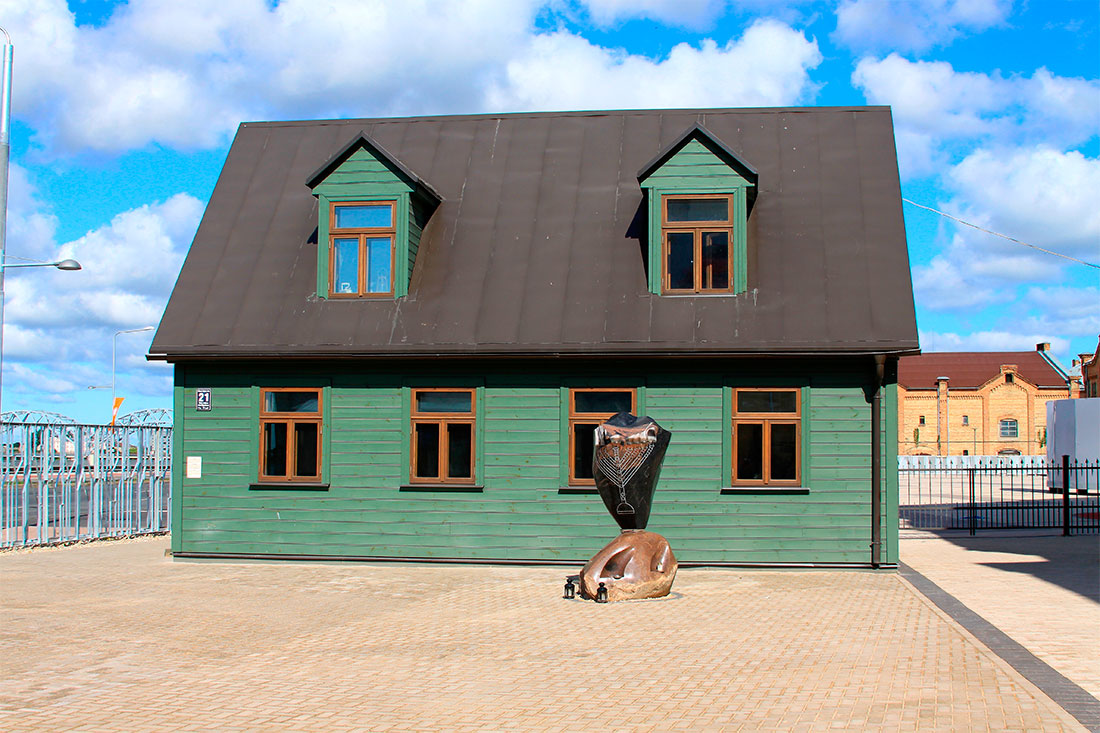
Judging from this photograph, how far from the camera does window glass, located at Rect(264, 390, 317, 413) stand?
1652cm

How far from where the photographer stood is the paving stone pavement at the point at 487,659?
7258 mm

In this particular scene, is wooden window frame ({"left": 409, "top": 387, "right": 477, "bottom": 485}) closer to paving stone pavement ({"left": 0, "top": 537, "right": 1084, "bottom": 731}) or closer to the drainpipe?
paving stone pavement ({"left": 0, "top": 537, "right": 1084, "bottom": 731})

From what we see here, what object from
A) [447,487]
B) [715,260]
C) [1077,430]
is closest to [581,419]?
[447,487]

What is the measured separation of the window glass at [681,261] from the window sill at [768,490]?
314 cm

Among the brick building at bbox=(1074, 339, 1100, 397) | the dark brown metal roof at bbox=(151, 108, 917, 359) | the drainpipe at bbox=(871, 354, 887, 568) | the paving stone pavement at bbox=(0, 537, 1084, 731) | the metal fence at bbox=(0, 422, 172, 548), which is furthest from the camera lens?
the brick building at bbox=(1074, 339, 1100, 397)

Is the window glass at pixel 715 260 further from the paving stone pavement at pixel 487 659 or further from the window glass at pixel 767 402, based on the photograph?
the paving stone pavement at pixel 487 659

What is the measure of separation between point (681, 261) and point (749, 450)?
10.2 ft

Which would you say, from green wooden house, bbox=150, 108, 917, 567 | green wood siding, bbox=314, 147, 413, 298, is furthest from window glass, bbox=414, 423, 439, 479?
green wood siding, bbox=314, 147, 413, 298

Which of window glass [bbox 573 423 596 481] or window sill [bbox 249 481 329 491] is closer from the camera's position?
window glass [bbox 573 423 596 481]

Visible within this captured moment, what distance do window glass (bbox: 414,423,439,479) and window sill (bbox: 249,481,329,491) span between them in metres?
1.49

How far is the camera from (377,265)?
17094 mm

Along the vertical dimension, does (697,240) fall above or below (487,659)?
above

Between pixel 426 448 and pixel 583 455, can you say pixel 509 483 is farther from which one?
pixel 426 448

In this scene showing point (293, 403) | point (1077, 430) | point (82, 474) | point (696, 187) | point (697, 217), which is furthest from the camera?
point (1077, 430)
